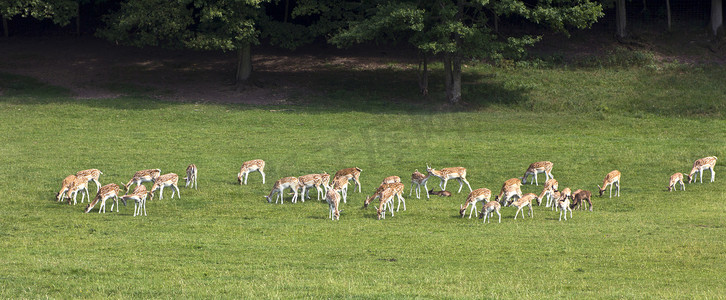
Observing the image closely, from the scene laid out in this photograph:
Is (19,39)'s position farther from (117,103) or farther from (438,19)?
(438,19)

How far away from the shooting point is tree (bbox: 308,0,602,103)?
4184 cm

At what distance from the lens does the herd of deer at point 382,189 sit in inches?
826

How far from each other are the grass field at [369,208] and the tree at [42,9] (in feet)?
14.8

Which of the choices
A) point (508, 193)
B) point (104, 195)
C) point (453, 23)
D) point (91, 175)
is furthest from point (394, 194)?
point (453, 23)

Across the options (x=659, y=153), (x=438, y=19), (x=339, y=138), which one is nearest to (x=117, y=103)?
(x=339, y=138)

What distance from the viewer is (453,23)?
4178 centimetres

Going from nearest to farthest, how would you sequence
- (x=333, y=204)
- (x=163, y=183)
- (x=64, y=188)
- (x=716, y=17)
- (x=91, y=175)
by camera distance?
(x=333, y=204), (x=64, y=188), (x=163, y=183), (x=91, y=175), (x=716, y=17)

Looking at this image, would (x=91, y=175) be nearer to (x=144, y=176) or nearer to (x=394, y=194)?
(x=144, y=176)

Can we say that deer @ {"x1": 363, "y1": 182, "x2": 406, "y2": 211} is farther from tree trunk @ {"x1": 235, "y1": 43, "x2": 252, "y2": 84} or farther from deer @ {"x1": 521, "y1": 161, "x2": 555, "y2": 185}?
tree trunk @ {"x1": 235, "y1": 43, "x2": 252, "y2": 84}

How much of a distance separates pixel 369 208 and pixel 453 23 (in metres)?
21.7

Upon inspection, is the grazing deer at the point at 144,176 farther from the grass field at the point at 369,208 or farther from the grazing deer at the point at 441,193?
the grazing deer at the point at 441,193

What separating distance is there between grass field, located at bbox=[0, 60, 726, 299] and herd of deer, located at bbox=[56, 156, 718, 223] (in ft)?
1.37

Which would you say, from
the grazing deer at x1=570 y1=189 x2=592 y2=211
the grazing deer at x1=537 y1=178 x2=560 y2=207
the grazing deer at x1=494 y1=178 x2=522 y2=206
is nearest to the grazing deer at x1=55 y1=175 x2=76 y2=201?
the grazing deer at x1=494 y1=178 x2=522 y2=206

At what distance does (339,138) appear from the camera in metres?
34.7
